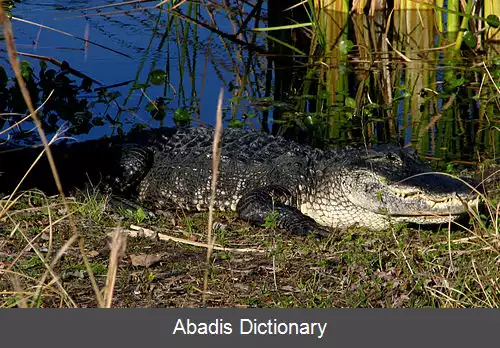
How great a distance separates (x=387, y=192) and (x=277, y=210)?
2.62 ft

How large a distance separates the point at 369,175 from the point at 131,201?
1909 mm

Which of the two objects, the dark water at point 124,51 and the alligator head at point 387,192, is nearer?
the alligator head at point 387,192

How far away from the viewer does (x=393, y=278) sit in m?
4.56

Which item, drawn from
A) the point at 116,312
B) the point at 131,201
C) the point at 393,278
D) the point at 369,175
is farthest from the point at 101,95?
the point at 116,312

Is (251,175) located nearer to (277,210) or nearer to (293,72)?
(277,210)

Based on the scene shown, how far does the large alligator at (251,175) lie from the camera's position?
5977mm

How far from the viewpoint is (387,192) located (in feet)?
19.2

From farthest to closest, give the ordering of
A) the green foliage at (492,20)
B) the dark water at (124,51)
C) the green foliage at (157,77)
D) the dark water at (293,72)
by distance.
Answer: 1. the green foliage at (492,20)
2. the green foliage at (157,77)
3. the dark water at (124,51)
4. the dark water at (293,72)

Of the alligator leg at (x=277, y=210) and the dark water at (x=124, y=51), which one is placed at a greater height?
the dark water at (x=124, y=51)

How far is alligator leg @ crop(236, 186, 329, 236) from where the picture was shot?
590cm

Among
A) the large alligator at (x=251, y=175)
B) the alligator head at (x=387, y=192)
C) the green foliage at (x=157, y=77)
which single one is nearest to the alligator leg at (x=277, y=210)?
the large alligator at (x=251, y=175)

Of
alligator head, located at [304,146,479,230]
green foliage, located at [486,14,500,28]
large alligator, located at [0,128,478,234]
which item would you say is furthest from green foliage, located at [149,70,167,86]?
green foliage, located at [486,14,500,28]

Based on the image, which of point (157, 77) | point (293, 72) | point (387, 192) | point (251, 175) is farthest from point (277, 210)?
point (293, 72)

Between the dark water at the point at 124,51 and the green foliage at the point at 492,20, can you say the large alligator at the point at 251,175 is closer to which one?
the dark water at the point at 124,51
